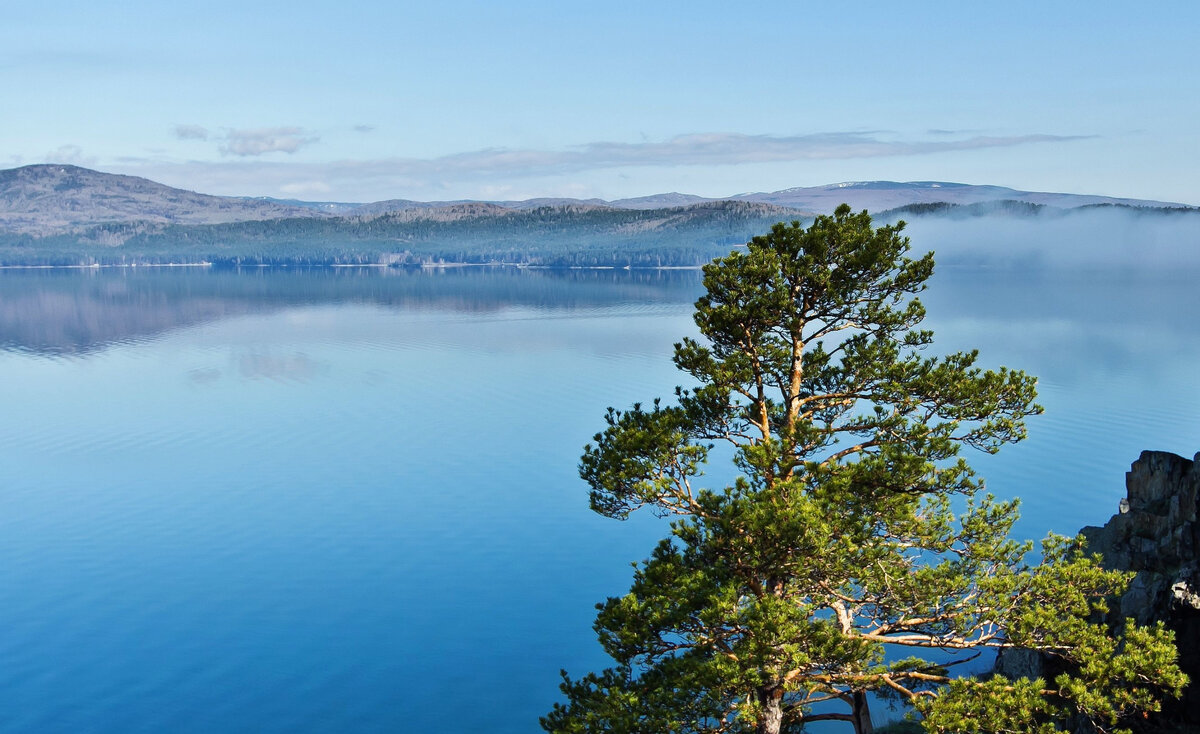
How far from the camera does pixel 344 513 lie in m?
Answer: 42.6

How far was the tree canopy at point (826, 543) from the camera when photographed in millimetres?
14812

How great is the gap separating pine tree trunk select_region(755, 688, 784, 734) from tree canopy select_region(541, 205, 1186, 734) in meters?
0.04

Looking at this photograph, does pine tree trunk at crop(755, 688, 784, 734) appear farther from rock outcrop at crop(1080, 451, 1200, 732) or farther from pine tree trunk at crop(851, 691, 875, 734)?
rock outcrop at crop(1080, 451, 1200, 732)

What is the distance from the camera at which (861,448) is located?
17.5 metres

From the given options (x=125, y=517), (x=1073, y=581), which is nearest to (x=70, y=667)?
(x=125, y=517)

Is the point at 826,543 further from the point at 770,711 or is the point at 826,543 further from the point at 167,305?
the point at 167,305

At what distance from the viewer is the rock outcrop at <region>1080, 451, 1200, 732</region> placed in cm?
1836

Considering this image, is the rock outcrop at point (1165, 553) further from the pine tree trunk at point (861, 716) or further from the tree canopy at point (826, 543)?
the pine tree trunk at point (861, 716)

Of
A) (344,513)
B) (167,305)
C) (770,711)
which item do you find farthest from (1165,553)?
(167,305)

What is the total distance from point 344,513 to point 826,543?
104ft

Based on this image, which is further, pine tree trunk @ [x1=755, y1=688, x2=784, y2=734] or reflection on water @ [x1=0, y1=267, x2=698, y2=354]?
reflection on water @ [x1=0, y1=267, x2=698, y2=354]

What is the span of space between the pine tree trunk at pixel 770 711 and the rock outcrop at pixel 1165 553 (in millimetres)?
7686

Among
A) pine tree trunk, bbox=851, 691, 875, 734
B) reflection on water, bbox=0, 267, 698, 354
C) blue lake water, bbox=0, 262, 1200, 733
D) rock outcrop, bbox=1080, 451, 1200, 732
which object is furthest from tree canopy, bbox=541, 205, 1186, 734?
reflection on water, bbox=0, 267, 698, 354

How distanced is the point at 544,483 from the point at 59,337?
92.7 m
